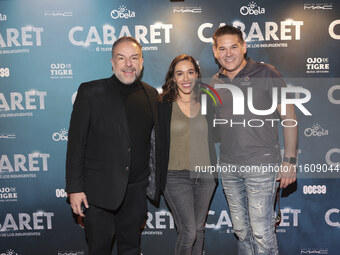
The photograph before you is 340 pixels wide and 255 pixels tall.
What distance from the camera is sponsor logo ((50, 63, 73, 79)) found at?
9.02 ft

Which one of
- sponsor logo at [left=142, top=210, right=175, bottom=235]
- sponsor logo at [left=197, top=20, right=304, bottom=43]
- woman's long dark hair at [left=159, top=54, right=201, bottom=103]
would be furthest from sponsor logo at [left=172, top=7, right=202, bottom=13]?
sponsor logo at [left=142, top=210, right=175, bottom=235]

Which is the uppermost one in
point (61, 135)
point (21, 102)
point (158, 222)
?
point (21, 102)

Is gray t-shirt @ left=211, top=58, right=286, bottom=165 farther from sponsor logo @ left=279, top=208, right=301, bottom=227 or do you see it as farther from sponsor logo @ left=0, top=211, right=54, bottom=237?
sponsor logo @ left=0, top=211, right=54, bottom=237

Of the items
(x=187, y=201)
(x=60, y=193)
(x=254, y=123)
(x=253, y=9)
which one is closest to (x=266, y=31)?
(x=253, y=9)

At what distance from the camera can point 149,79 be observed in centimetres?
277

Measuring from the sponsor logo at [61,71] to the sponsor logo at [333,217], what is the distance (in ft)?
9.17

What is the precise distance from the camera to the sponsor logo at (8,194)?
286cm

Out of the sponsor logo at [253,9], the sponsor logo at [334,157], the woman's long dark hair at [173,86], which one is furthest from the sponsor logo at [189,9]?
the sponsor logo at [334,157]

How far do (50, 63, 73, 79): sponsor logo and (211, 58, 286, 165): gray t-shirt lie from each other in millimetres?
1529

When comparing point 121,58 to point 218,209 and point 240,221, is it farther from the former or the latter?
point 218,209

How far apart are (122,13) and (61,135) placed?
1.29m

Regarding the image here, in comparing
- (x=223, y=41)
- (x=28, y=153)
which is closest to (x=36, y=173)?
(x=28, y=153)

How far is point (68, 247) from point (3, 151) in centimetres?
114

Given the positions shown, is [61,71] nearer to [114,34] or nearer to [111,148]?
[114,34]
